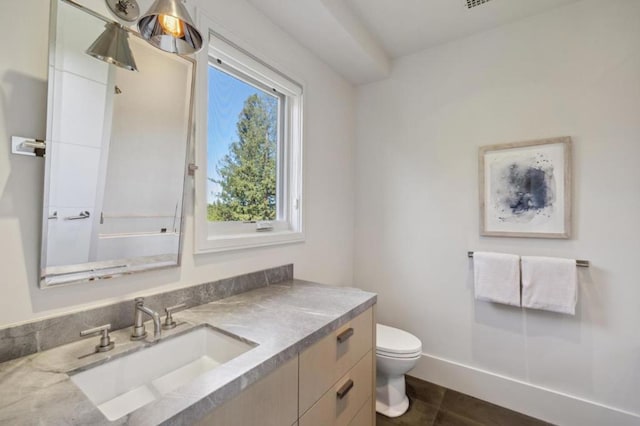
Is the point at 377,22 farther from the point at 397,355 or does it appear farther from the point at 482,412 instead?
the point at 482,412

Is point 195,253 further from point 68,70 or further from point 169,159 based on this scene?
point 68,70

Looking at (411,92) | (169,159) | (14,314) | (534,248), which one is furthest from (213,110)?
(534,248)

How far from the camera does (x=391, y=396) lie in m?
1.84

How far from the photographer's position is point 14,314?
84 cm

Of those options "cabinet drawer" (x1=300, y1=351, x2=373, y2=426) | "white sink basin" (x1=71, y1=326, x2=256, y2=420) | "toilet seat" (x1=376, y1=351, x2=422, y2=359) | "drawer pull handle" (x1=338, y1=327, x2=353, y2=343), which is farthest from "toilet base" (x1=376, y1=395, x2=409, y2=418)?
"white sink basin" (x1=71, y1=326, x2=256, y2=420)

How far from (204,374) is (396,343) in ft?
4.63

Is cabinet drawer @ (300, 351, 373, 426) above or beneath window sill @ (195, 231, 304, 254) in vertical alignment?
beneath

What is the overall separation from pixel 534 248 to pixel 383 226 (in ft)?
3.36

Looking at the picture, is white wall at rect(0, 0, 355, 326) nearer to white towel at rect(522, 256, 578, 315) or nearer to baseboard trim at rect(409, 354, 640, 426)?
baseboard trim at rect(409, 354, 640, 426)

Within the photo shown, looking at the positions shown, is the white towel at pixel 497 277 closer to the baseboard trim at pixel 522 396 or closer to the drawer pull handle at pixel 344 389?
the baseboard trim at pixel 522 396

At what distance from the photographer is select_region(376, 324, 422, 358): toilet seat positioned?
1.76 meters

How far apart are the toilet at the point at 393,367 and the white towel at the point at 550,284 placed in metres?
0.75

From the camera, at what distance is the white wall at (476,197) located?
5.29ft

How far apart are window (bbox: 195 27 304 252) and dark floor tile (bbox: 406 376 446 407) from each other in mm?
1376
